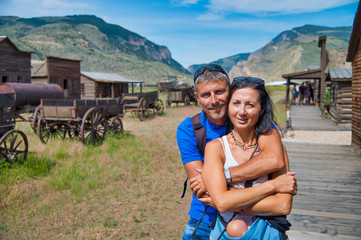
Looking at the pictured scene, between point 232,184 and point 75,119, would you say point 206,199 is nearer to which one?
point 232,184

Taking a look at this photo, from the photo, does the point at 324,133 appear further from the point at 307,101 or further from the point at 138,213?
the point at 307,101

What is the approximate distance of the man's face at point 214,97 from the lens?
1.88 m

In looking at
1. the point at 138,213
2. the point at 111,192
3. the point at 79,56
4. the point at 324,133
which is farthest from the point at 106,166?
the point at 79,56

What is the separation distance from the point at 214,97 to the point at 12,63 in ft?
86.3

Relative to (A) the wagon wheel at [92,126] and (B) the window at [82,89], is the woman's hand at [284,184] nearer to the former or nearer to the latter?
(A) the wagon wheel at [92,126]

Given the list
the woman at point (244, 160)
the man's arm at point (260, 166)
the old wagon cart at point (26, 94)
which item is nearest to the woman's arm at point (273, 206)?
the woman at point (244, 160)

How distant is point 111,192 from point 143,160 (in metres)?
2.29

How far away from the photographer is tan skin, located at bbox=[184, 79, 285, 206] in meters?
1.66

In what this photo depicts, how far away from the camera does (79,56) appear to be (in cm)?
8562

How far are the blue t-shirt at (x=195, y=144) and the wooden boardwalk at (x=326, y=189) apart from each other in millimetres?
2037

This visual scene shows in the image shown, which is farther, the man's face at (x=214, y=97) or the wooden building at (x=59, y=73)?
the wooden building at (x=59, y=73)

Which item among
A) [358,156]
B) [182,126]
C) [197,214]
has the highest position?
[182,126]

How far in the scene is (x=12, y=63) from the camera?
23844mm

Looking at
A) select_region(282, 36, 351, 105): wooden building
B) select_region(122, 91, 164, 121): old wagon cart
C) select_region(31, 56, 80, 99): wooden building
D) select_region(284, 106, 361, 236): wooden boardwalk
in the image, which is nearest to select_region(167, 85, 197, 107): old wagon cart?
select_region(122, 91, 164, 121): old wagon cart
